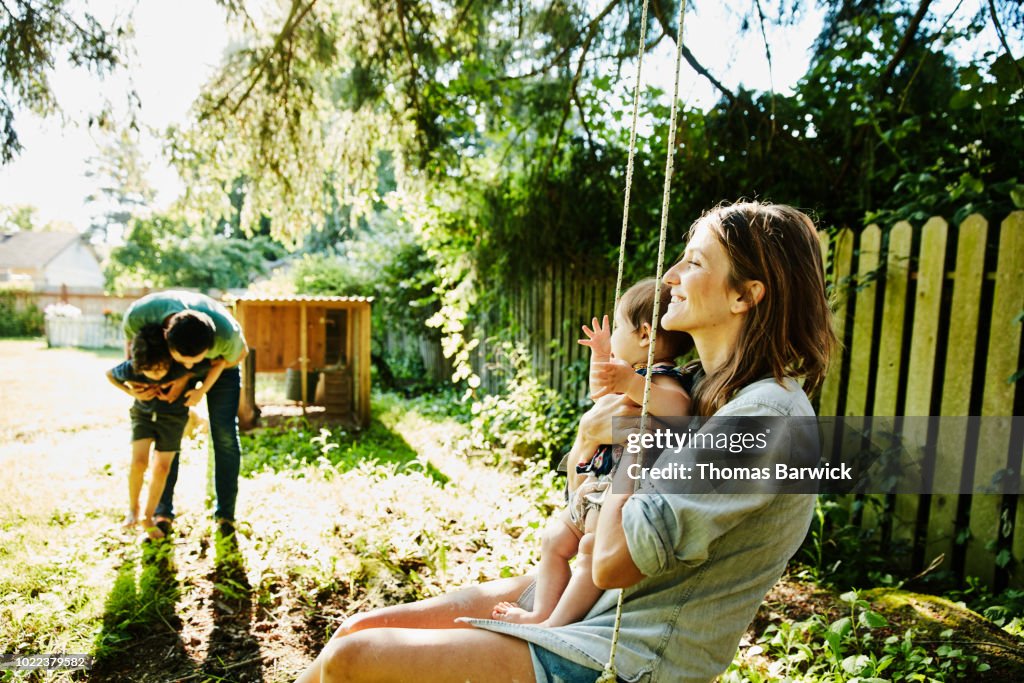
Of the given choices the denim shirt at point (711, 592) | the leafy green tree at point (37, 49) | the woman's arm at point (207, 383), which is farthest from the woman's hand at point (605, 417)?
the leafy green tree at point (37, 49)

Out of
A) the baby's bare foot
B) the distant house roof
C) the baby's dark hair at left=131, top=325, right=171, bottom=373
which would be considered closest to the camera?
the baby's bare foot

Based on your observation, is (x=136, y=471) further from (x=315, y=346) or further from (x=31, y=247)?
(x=31, y=247)

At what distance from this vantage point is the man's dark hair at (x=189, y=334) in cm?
327

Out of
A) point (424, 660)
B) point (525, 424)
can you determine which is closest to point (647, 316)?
point (424, 660)

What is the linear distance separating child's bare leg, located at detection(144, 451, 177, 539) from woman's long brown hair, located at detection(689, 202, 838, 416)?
3.52 m

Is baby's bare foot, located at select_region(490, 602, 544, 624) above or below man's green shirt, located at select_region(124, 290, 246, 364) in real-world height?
below

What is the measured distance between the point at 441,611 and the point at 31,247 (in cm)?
4649

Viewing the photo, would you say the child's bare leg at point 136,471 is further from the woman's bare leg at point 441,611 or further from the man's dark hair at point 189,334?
the woman's bare leg at point 441,611

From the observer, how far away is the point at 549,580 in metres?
1.53

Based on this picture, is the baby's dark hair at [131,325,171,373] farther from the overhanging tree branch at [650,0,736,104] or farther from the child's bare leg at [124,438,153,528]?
the overhanging tree branch at [650,0,736,104]

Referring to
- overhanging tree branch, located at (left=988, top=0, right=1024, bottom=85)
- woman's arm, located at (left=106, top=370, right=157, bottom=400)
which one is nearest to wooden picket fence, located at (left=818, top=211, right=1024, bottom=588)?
overhanging tree branch, located at (left=988, top=0, right=1024, bottom=85)

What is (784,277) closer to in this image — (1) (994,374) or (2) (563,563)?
(2) (563,563)

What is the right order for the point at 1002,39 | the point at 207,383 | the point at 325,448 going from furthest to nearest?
the point at 325,448
the point at 207,383
the point at 1002,39

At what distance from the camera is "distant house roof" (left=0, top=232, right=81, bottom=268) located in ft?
119
